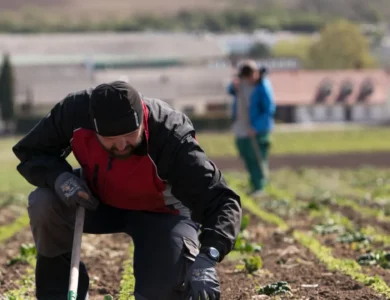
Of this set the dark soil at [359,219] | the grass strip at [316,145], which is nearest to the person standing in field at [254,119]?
the dark soil at [359,219]

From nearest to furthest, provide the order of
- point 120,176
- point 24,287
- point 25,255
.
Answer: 1. point 120,176
2. point 24,287
3. point 25,255

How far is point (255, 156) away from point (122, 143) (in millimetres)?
9970

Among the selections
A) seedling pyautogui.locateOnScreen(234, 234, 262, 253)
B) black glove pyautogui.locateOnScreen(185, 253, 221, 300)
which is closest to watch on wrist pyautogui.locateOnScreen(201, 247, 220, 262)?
black glove pyautogui.locateOnScreen(185, 253, 221, 300)

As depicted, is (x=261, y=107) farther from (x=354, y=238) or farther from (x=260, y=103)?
(x=354, y=238)

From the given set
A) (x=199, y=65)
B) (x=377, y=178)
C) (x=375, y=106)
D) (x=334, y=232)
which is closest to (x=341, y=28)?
(x=199, y=65)

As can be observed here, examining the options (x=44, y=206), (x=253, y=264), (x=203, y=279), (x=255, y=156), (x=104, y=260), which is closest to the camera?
(x=203, y=279)

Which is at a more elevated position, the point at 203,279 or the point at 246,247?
the point at 203,279

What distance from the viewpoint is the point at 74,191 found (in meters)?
6.33

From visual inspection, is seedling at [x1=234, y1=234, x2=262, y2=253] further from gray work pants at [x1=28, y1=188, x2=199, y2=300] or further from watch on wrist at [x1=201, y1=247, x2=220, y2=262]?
watch on wrist at [x1=201, y1=247, x2=220, y2=262]

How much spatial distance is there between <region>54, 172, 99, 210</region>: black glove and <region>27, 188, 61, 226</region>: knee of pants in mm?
99

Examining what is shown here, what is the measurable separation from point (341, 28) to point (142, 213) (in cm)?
12224

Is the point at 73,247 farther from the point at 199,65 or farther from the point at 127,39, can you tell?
the point at 127,39

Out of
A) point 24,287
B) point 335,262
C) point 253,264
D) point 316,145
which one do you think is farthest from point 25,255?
point 316,145

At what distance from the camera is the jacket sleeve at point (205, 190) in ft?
20.1
